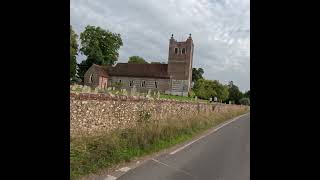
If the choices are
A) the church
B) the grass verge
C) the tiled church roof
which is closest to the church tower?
the church

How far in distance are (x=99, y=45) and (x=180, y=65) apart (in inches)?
1182

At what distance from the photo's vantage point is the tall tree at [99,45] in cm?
5916

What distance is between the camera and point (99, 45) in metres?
61.8

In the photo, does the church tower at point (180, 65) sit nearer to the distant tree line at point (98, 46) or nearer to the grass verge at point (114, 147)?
the distant tree line at point (98, 46)

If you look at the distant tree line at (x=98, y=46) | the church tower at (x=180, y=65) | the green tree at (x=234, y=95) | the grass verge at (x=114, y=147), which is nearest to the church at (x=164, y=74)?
the church tower at (x=180, y=65)

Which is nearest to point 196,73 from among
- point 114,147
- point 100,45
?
Result: point 100,45

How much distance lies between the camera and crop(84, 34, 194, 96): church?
283 ft

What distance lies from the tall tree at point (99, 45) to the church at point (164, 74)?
2013 centimetres

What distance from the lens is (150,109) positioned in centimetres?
1686

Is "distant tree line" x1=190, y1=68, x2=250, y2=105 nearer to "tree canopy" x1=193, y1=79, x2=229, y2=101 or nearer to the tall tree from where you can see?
"tree canopy" x1=193, y1=79, x2=229, y2=101
